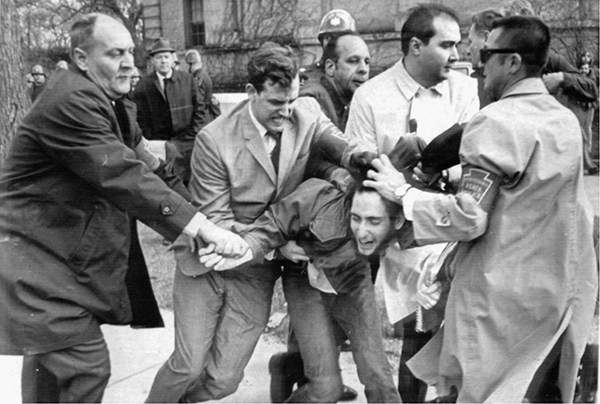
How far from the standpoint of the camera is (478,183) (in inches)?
97.7

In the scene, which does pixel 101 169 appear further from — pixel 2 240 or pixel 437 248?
pixel 437 248

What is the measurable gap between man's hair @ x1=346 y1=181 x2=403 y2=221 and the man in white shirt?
11.1 inches

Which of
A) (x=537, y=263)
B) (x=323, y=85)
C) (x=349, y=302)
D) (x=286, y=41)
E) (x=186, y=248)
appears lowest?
(x=349, y=302)

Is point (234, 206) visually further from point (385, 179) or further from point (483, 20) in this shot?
point (483, 20)

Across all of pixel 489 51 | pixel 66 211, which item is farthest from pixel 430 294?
pixel 66 211

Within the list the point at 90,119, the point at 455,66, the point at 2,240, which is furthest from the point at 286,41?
the point at 2,240

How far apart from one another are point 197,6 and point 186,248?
1139 millimetres

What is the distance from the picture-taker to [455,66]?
3.24m

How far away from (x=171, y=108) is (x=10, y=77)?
33.8 inches

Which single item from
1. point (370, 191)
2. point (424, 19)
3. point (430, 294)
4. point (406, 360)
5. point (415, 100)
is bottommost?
point (406, 360)

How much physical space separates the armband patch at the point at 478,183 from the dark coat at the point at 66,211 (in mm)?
1138

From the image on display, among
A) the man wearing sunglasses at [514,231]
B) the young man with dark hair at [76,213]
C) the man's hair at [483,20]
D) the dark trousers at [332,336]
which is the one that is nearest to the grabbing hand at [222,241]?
the young man with dark hair at [76,213]

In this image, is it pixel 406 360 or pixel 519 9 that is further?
pixel 406 360

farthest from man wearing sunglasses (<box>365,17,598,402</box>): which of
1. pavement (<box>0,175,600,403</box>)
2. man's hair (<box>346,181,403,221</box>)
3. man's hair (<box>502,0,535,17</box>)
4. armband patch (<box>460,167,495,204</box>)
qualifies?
pavement (<box>0,175,600,403</box>)
